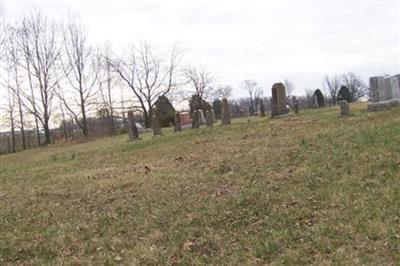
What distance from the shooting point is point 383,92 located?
1627cm

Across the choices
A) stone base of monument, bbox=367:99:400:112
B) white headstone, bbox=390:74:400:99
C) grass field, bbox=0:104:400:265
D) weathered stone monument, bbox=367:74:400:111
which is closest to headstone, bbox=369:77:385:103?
weathered stone monument, bbox=367:74:400:111

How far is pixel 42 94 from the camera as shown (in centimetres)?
4231

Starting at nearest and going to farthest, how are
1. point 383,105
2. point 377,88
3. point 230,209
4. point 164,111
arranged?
point 230,209 → point 383,105 → point 377,88 → point 164,111

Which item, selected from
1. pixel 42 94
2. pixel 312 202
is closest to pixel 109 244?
pixel 312 202

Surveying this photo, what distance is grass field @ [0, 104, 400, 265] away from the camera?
5441 mm

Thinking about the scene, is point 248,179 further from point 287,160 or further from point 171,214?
point 171,214

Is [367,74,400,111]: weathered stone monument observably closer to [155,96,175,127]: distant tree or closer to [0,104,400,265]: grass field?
[0,104,400,265]: grass field

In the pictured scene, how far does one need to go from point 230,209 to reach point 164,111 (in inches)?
1379

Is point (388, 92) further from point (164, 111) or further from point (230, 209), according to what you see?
point (164, 111)

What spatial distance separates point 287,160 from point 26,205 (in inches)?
198

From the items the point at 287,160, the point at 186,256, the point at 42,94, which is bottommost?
the point at 186,256

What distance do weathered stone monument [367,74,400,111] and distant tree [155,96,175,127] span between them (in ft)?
84.9

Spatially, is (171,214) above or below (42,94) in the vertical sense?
below

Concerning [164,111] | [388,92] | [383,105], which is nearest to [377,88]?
[388,92]
